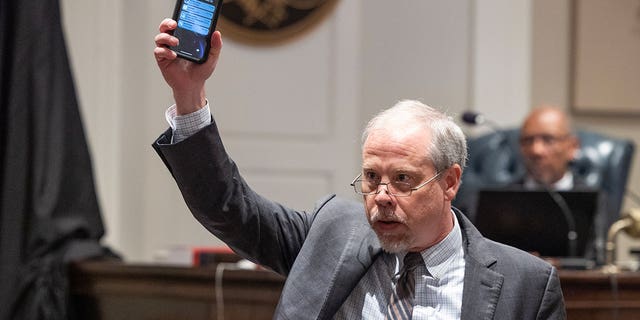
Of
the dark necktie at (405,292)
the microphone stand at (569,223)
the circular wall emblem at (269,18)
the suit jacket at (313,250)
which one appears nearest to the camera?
the suit jacket at (313,250)

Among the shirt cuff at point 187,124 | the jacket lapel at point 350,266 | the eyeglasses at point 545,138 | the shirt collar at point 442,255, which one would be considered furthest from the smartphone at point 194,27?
the eyeglasses at point 545,138

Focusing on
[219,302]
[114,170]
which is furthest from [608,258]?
[114,170]

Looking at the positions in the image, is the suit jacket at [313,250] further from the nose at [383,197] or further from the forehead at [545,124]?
the forehead at [545,124]

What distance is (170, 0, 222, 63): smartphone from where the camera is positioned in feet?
6.85

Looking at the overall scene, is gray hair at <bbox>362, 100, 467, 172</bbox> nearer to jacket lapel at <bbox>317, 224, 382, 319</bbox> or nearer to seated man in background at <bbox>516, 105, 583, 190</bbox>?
jacket lapel at <bbox>317, 224, 382, 319</bbox>

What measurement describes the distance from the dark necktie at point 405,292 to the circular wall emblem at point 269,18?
3.34 meters

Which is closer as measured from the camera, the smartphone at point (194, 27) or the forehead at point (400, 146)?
the smartphone at point (194, 27)

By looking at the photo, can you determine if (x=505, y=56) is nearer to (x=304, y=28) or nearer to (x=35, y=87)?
(x=304, y=28)

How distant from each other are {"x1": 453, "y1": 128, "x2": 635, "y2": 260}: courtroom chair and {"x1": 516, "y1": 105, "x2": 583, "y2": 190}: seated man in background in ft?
0.26

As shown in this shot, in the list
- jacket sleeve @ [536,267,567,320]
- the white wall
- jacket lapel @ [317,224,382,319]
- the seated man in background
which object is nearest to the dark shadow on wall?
the white wall

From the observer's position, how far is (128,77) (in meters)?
5.36

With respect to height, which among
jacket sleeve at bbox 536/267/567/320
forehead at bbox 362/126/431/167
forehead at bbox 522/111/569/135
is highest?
forehead at bbox 362/126/431/167

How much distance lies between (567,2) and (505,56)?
0.54m

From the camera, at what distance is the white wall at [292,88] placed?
5285 mm
